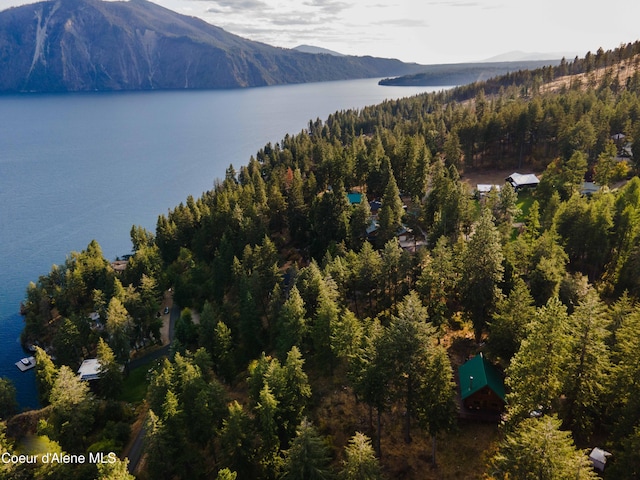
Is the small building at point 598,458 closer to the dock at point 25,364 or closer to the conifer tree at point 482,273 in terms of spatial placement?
the conifer tree at point 482,273

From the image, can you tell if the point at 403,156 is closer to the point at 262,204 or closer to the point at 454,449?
the point at 262,204

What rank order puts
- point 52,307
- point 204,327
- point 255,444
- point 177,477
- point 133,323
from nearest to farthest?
point 255,444
point 177,477
point 204,327
point 133,323
point 52,307

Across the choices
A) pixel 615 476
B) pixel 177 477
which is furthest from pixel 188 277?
pixel 615 476

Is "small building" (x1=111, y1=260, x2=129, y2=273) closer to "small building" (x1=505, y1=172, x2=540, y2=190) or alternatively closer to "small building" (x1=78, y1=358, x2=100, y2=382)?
"small building" (x1=78, y1=358, x2=100, y2=382)

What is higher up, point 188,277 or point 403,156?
point 403,156

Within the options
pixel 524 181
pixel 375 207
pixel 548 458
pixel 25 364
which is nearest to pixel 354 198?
pixel 375 207

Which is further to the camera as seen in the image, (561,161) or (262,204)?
(561,161)

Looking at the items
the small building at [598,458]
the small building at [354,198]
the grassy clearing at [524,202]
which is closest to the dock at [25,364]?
the small building at [354,198]

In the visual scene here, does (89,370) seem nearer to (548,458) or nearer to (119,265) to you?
(119,265)
